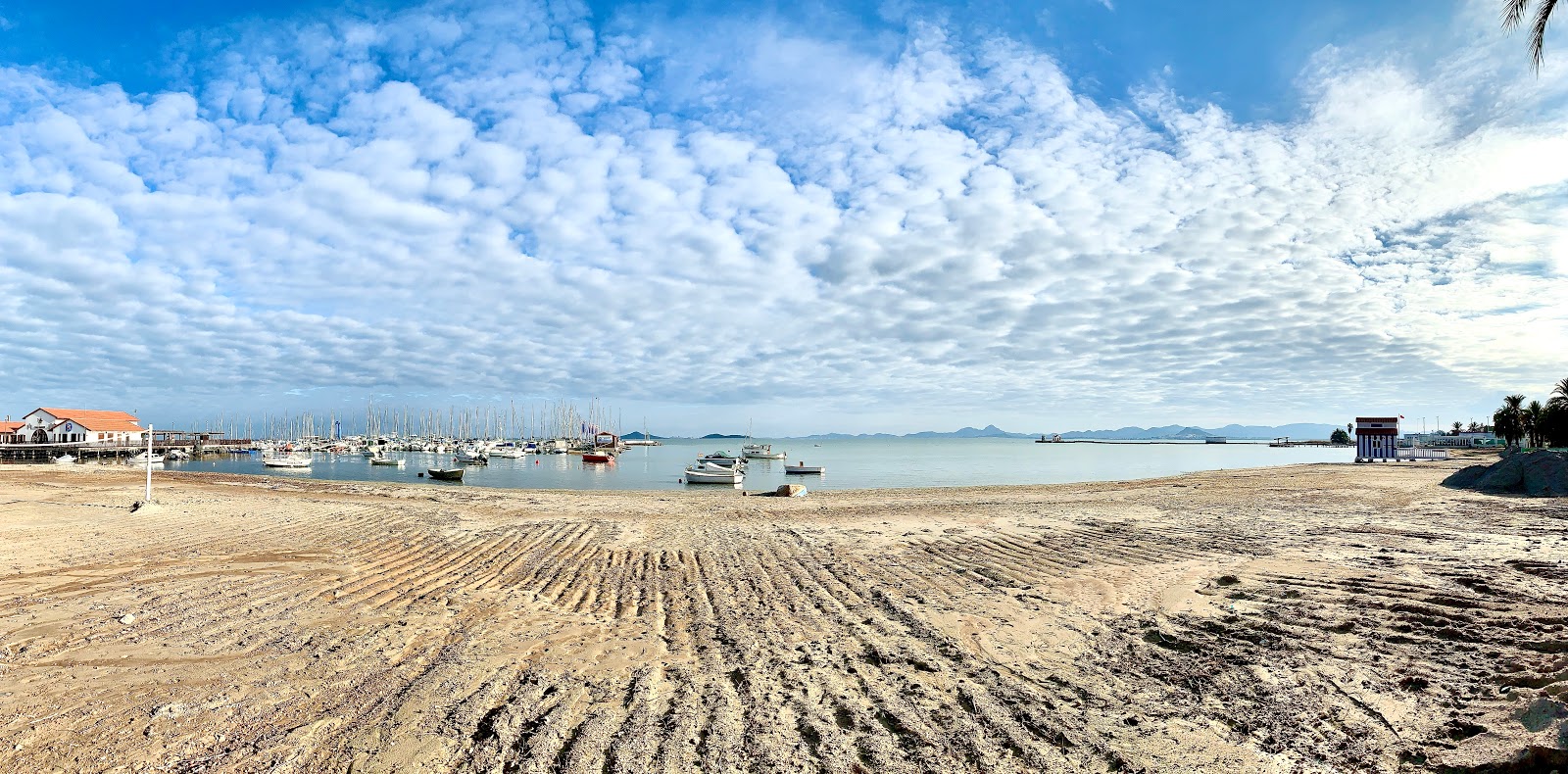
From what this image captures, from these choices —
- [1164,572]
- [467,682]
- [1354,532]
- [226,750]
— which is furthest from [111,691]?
[1354,532]

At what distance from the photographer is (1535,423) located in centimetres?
7719

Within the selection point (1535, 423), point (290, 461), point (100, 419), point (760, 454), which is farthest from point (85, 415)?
point (1535, 423)

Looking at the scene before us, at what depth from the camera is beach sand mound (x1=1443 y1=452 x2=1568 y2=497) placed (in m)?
21.1

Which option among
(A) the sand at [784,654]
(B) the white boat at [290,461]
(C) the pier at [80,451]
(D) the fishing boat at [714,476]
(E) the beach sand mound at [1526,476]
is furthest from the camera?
(B) the white boat at [290,461]

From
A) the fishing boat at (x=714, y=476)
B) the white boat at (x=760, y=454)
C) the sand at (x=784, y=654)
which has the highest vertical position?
the sand at (x=784, y=654)

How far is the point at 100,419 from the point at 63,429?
16.4 feet

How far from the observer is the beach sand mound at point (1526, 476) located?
21.1m

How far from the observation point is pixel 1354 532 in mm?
13484

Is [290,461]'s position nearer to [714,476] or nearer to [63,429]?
[63,429]

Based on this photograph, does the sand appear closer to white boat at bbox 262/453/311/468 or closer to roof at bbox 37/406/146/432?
white boat at bbox 262/453/311/468

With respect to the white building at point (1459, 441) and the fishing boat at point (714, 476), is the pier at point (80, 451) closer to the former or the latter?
the fishing boat at point (714, 476)

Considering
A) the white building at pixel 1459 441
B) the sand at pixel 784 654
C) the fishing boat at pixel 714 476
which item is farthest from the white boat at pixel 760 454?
the white building at pixel 1459 441

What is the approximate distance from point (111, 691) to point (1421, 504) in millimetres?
26857

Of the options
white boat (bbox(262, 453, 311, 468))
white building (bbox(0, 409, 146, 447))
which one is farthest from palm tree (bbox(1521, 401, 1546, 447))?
white building (bbox(0, 409, 146, 447))
